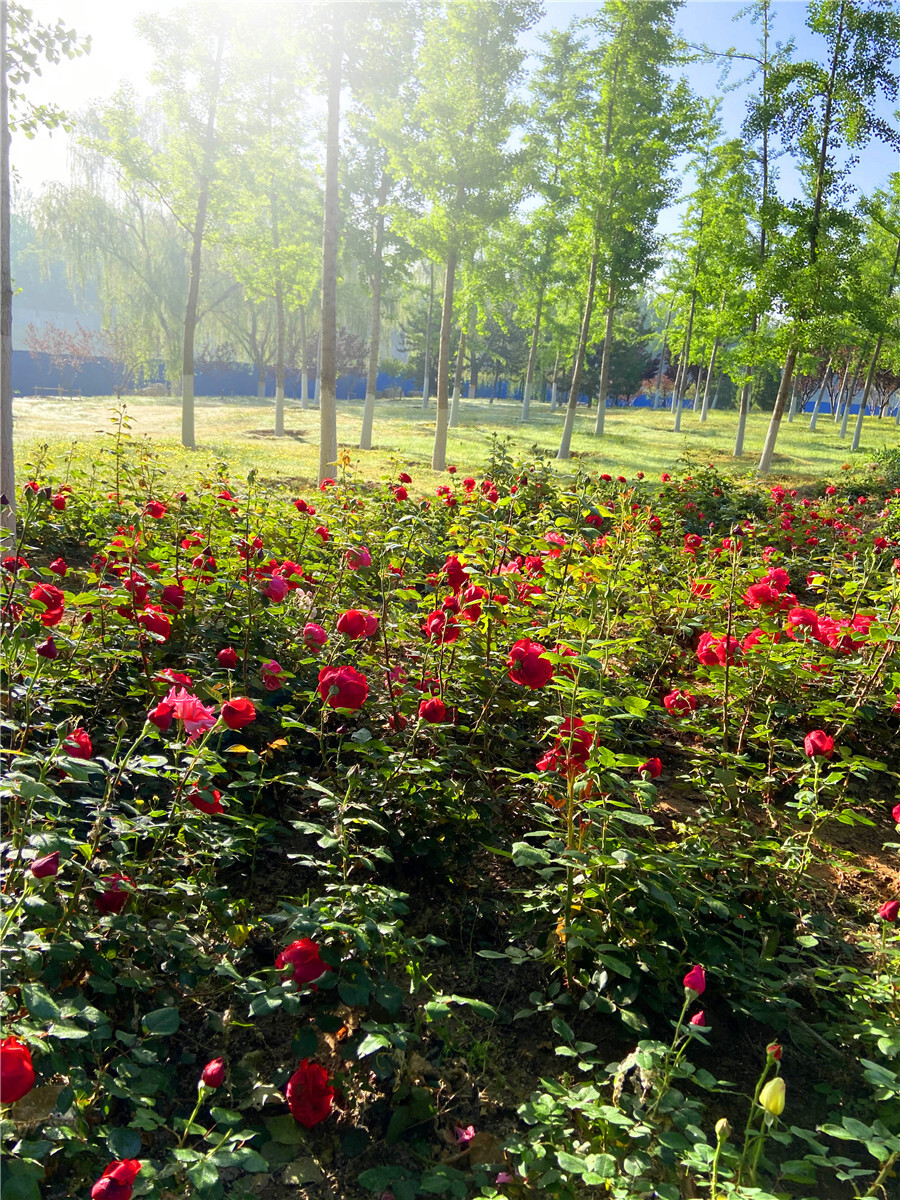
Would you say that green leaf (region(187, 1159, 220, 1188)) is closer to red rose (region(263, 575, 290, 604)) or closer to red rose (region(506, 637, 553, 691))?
red rose (region(506, 637, 553, 691))

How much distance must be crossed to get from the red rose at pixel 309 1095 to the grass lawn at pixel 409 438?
902 centimetres

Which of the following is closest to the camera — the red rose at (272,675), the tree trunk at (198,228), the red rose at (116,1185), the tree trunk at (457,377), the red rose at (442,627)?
the red rose at (116,1185)

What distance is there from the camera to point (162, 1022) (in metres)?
1.35

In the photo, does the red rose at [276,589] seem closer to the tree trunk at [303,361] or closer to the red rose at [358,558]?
the red rose at [358,558]

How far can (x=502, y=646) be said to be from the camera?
2.66 m

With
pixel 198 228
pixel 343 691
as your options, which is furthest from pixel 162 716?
pixel 198 228

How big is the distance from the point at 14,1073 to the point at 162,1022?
34 centimetres

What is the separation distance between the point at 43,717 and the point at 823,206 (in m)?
17.5

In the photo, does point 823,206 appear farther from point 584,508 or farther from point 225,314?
point 225,314

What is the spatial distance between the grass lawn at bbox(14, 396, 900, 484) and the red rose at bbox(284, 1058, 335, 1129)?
355 inches

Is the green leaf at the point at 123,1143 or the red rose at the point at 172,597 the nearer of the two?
the green leaf at the point at 123,1143

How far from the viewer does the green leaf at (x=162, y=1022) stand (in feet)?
4.34

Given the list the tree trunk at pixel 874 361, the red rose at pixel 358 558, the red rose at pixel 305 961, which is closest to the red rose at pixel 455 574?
the red rose at pixel 358 558

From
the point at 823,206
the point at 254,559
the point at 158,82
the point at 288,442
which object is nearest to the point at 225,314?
the point at 288,442
